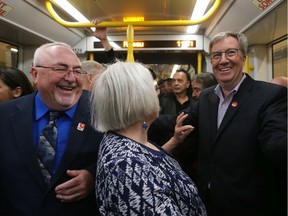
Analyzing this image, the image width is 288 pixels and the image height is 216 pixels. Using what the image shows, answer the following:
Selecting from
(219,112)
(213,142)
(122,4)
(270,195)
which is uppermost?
(122,4)

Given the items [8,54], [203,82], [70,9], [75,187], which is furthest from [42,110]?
[8,54]

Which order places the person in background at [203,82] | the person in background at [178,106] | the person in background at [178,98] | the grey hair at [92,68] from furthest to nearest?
the person in background at [178,98], the person in background at [203,82], the grey hair at [92,68], the person in background at [178,106]

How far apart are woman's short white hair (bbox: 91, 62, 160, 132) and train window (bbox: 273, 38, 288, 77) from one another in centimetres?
311

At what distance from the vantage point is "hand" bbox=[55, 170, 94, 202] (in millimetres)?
1466

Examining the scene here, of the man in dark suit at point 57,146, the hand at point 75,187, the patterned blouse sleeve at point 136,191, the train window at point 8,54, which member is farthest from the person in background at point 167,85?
the patterned blouse sleeve at point 136,191

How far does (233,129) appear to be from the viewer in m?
1.71

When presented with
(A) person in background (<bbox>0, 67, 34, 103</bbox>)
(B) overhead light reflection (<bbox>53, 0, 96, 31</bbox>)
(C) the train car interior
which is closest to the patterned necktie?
(A) person in background (<bbox>0, 67, 34, 103</bbox>)

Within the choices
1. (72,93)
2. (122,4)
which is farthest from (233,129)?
(122,4)

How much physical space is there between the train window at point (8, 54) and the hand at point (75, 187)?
3141 mm

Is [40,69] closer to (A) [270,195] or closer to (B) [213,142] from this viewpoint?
(B) [213,142]

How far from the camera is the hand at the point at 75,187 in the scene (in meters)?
1.47

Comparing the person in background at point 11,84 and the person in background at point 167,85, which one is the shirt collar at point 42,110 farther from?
the person in background at point 167,85

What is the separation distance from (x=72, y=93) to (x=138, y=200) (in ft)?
2.80

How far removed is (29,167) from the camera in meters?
1.49
